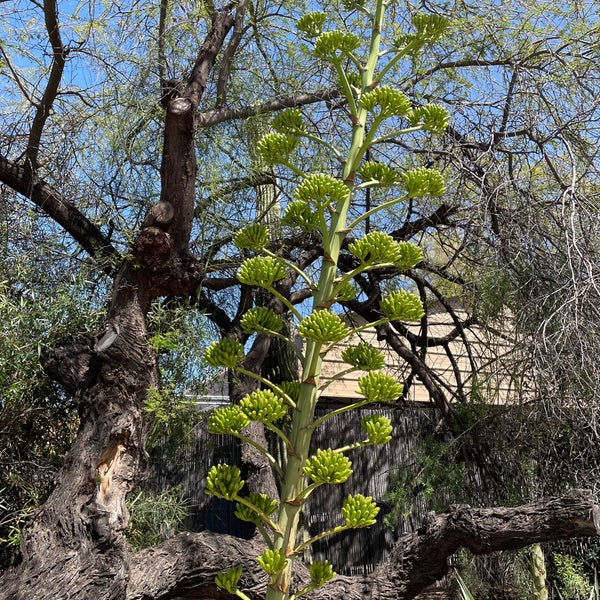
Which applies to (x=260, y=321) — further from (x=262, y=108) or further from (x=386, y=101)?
(x=262, y=108)

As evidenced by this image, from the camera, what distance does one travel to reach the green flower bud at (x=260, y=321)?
2051 millimetres

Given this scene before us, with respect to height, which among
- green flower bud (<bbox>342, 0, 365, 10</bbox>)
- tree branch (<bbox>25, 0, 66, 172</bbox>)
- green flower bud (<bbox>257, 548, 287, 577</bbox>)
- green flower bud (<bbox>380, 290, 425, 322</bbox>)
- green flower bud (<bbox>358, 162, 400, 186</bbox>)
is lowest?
green flower bud (<bbox>257, 548, 287, 577</bbox>)

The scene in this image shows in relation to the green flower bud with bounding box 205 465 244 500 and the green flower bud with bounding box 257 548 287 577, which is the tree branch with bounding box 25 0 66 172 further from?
the green flower bud with bounding box 257 548 287 577

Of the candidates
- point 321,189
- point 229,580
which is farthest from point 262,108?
point 229,580

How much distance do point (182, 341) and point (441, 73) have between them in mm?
2393

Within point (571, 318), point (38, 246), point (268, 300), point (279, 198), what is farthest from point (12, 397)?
point (571, 318)

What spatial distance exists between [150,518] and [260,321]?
7.25 feet

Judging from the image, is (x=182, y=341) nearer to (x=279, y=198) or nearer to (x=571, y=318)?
(x=279, y=198)

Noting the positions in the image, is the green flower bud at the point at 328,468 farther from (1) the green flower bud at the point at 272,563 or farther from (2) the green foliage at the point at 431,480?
(2) the green foliage at the point at 431,480

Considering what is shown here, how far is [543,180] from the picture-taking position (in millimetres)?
4523

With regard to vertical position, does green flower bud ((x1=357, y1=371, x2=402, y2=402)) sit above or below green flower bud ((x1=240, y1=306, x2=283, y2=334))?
below

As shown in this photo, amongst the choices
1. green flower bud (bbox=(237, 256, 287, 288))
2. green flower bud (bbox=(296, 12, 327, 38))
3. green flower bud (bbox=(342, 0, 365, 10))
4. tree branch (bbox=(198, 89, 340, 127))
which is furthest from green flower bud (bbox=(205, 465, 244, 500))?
tree branch (bbox=(198, 89, 340, 127))

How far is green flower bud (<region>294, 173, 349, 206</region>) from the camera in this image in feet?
6.44

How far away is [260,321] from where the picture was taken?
6.84ft
